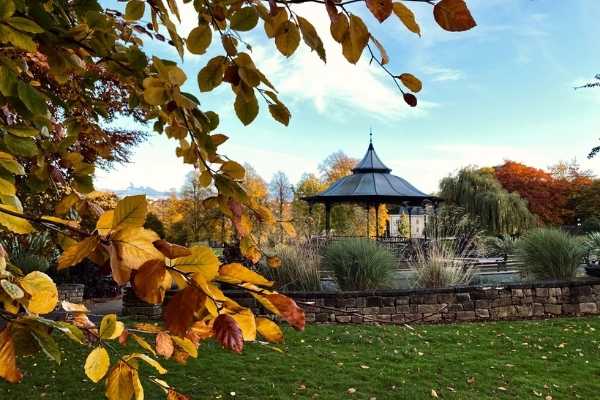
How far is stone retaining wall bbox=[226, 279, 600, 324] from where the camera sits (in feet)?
22.5

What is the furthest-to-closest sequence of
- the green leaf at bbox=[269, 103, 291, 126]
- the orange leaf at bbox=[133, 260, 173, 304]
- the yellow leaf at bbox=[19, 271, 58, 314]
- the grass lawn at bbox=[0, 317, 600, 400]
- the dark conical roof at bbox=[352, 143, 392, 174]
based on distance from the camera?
1. the dark conical roof at bbox=[352, 143, 392, 174]
2. the grass lawn at bbox=[0, 317, 600, 400]
3. the green leaf at bbox=[269, 103, 291, 126]
4. the yellow leaf at bbox=[19, 271, 58, 314]
5. the orange leaf at bbox=[133, 260, 173, 304]

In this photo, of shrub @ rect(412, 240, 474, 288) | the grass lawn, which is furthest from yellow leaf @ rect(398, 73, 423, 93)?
shrub @ rect(412, 240, 474, 288)

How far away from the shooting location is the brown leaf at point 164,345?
833 millimetres

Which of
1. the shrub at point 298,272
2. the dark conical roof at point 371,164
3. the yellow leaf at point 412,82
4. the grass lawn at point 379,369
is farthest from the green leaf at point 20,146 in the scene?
the dark conical roof at point 371,164

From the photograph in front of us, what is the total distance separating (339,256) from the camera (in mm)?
7852

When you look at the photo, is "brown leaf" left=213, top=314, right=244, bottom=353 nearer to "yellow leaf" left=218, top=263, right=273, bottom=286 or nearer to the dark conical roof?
"yellow leaf" left=218, top=263, right=273, bottom=286

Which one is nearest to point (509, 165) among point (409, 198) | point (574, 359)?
point (409, 198)

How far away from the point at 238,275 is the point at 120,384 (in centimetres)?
30

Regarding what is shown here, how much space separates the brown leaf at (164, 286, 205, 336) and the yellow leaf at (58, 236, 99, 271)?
0.12 metres

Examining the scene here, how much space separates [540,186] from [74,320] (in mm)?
39097

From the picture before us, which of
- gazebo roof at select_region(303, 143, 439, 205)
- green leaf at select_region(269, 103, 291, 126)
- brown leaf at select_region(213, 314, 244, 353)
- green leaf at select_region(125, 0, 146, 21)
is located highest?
gazebo roof at select_region(303, 143, 439, 205)

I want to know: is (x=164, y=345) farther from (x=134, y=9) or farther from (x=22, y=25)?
(x=134, y=9)

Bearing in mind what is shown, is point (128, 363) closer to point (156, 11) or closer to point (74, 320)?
point (74, 320)

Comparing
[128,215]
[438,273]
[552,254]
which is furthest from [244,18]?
[552,254]
